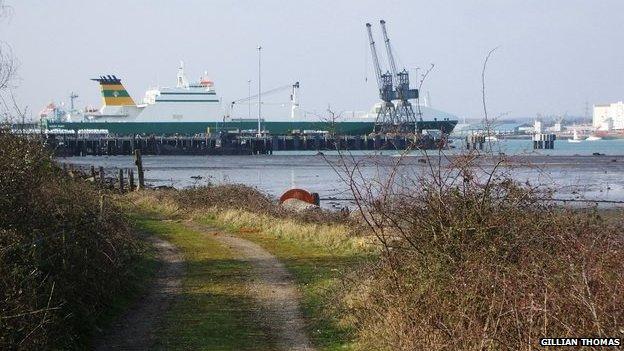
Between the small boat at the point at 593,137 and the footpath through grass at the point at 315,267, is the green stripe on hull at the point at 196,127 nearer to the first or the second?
the small boat at the point at 593,137

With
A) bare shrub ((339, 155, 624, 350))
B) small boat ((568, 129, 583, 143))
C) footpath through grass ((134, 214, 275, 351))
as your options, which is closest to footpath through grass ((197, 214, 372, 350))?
bare shrub ((339, 155, 624, 350))

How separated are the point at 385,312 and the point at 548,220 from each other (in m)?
1.71

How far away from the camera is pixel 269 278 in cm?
1395

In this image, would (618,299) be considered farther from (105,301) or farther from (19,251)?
(105,301)

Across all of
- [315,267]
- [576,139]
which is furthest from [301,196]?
[576,139]

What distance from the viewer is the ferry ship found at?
121m

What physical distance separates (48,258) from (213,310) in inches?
118

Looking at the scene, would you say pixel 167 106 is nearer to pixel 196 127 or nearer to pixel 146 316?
pixel 196 127

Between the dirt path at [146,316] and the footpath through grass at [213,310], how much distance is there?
0.43 ft

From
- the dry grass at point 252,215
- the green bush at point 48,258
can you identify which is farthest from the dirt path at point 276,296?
the green bush at point 48,258

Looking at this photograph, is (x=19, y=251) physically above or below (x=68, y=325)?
above

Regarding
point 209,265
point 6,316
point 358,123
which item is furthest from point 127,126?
point 6,316

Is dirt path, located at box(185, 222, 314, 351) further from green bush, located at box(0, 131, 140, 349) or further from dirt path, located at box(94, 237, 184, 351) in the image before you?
green bush, located at box(0, 131, 140, 349)

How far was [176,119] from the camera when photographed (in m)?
121
